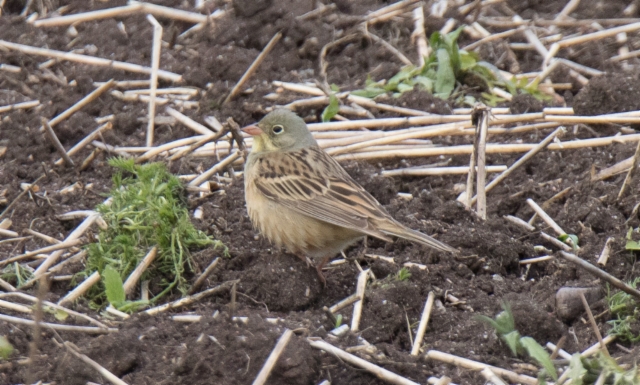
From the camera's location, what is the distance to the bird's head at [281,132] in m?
7.57

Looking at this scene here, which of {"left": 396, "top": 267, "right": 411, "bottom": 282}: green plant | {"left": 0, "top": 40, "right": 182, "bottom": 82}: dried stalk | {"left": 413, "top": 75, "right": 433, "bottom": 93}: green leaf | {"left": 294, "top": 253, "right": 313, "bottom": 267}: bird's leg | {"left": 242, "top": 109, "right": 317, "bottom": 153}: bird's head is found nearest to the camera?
{"left": 396, "top": 267, "right": 411, "bottom": 282}: green plant

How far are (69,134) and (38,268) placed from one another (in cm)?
227

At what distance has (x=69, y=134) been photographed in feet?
28.8

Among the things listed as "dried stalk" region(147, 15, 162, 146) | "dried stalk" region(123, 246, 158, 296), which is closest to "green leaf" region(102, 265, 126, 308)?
"dried stalk" region(123, 246, 158, 296)

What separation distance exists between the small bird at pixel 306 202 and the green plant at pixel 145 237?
50 centimetres

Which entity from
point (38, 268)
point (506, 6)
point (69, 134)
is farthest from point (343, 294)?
point (506, 6)

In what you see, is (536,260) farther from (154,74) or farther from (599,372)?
(154,74)

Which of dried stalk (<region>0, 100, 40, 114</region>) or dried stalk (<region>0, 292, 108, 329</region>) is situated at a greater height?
dried stalk (<region>0, 100, 40, 114</region>)

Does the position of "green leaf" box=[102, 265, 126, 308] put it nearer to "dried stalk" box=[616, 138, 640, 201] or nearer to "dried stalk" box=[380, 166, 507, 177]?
"dried stalk" box=[380, 166, 507, 177]

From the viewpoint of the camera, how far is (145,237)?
672 centimetres

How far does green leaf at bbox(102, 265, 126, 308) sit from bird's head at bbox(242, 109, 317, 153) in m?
1.94

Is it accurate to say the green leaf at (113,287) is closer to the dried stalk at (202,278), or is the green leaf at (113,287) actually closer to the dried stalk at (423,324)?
the dried stalk at (202,278)

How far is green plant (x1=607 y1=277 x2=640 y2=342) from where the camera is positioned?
566 centimetres

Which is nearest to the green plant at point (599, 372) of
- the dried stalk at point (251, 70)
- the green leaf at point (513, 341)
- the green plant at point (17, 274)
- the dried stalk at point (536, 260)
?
the green leaf at point (513, 341)
